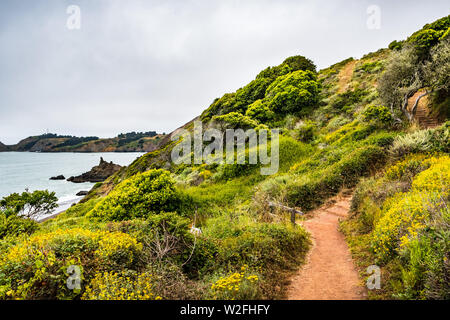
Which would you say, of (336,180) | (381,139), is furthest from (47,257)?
(381,139)

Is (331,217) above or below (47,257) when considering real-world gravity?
below

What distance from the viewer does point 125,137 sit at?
19825 cm

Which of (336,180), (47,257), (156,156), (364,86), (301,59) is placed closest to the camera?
(47,257)

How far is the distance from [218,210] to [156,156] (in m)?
21.2

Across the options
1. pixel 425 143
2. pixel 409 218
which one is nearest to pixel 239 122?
pixel 425 143

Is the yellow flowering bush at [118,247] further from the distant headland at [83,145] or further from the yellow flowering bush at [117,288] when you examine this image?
the distant headland at [83,145]

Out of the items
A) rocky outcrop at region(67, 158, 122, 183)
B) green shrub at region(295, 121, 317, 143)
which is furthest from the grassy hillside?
rocky outcrop at region(67, 158, 122, 183)

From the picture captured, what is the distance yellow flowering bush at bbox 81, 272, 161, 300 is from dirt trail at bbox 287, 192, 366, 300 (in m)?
2.84

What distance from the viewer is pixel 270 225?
7.18 meters

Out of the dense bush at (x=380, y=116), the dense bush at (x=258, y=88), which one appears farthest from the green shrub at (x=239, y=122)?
the dense bush at (x=380, y=116)

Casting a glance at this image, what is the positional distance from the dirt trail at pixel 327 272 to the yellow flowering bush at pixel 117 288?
112 inches

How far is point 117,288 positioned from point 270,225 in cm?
470

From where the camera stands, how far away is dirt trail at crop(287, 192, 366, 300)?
4.52m

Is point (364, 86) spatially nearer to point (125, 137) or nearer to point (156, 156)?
point (156, 156)
